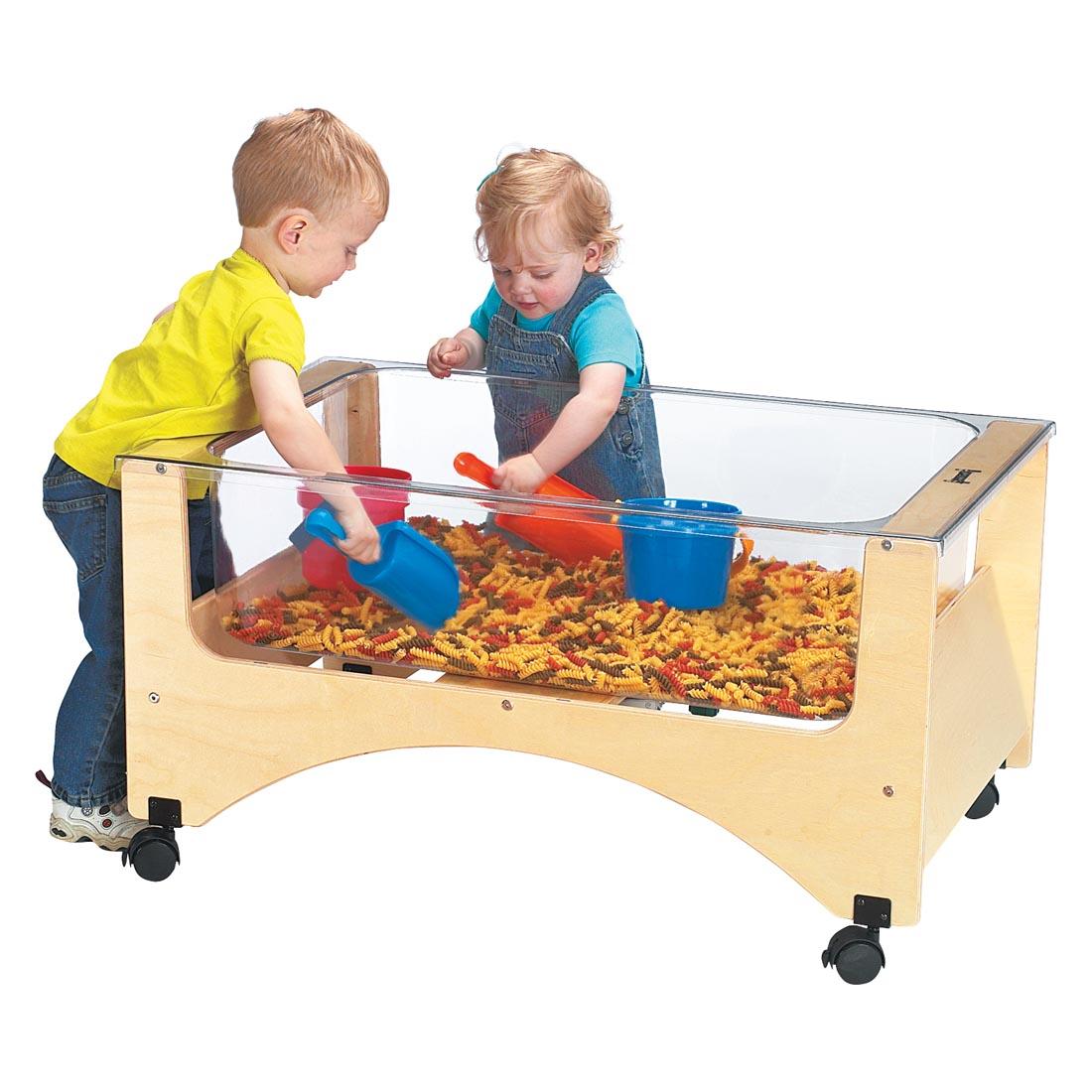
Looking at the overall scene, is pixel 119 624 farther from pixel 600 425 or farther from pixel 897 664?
pixel 897 664

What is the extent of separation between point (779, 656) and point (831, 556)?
0.18m

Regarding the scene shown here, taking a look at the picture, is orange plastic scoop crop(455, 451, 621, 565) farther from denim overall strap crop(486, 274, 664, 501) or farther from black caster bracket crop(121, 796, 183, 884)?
black caster bracket crop(121, 796, 183, 884)

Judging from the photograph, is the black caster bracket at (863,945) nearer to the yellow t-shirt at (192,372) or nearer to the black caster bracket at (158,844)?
the black caster bracket at (158,844)

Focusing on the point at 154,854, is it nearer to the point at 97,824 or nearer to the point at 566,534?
the point at 97,824

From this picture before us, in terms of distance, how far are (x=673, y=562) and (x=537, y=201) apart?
0.65 m

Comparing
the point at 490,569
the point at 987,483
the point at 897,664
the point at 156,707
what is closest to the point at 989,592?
the point at 987,483

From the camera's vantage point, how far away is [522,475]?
3.47m

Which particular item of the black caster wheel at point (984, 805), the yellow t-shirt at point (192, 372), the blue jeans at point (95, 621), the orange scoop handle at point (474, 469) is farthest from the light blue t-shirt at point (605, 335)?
the black caster wheel at point (984, 805)

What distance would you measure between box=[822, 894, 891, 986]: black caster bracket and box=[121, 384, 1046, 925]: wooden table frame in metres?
0.02

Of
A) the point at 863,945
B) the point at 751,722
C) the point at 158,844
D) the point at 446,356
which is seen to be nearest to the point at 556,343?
the point at 446,356

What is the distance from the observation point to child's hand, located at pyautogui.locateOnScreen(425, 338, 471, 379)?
3.79 m

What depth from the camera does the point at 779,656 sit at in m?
3.17

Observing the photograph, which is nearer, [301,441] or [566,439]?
[301,441]

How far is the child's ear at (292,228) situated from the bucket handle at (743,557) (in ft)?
2.57
